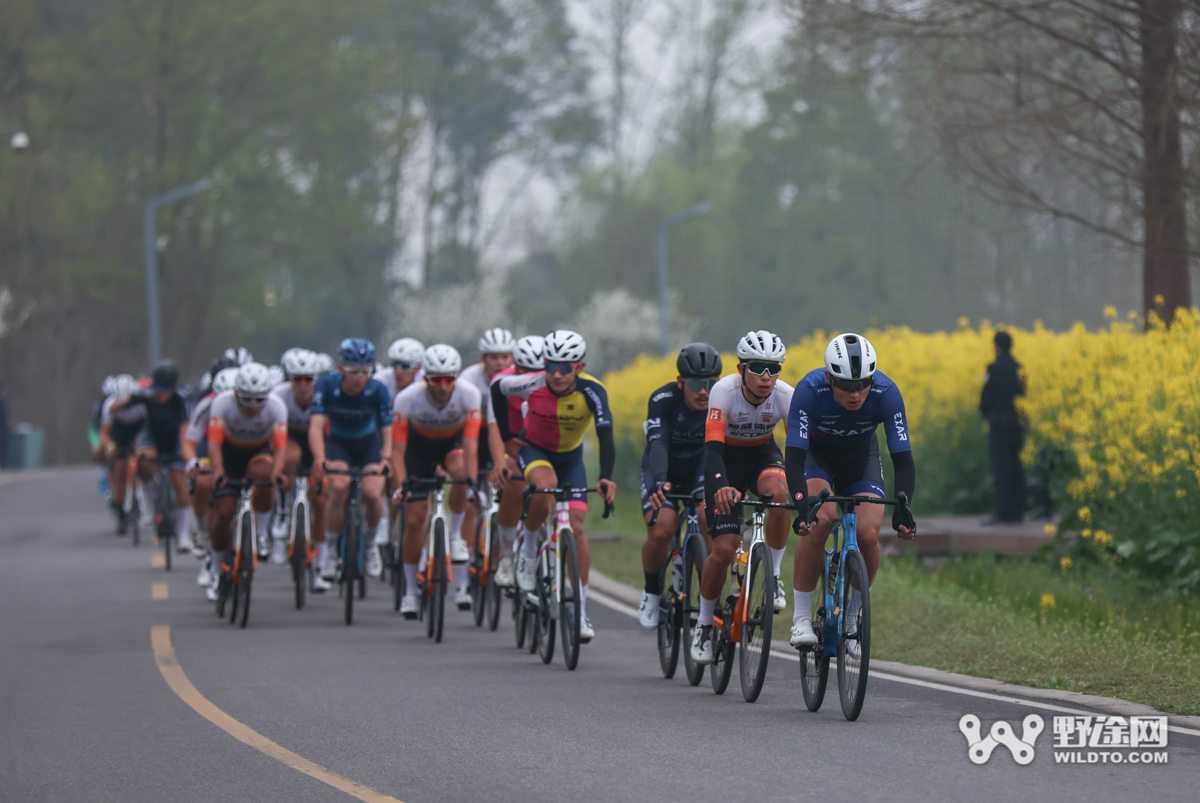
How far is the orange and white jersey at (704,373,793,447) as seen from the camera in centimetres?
962

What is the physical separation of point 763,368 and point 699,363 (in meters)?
0.71

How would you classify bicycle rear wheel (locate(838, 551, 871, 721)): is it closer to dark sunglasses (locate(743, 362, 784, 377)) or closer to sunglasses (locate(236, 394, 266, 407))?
dark sunglasses (locate(743, 362, 784, 377))

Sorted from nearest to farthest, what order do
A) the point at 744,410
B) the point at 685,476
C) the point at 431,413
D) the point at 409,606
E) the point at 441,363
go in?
the point at 744,410 → the point at 685,476 → the point at 409,606 → the point at 441,363 → the point at 431,413

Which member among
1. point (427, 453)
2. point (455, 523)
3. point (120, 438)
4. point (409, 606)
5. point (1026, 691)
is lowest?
point (1026, 691)

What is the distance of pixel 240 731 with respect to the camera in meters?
8.62

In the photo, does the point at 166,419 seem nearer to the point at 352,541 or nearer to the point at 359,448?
the point at 359,448

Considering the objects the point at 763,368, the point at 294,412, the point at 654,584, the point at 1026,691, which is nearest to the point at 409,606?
the point at 654,584

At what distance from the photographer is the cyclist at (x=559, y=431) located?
36.8 ft

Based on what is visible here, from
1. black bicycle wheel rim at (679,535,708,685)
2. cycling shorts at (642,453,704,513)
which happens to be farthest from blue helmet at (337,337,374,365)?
black bicycle wheel rim at (679,535,708,685)

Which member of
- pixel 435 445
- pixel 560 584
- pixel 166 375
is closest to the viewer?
pixel 560 584

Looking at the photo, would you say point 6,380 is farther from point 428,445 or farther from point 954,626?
point 954,626

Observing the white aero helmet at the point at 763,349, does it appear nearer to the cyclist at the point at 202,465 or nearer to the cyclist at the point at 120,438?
the cyclist at the point at 202,465

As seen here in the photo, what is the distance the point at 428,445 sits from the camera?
13.3 metres


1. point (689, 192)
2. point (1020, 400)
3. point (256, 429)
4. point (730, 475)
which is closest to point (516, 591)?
point (730, 475)
